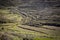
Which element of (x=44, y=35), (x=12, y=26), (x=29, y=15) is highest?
(x=29, y=15)

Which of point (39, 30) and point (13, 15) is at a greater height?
A: point (13, 15)

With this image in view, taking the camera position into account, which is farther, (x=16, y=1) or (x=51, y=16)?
(x=16, y=1)

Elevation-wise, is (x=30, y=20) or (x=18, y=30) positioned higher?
(x=30, y=20)

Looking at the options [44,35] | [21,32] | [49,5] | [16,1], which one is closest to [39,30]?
[44,35]

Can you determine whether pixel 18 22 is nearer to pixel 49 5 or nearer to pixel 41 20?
pixel 41 20

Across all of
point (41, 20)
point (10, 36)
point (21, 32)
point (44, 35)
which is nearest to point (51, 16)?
point (41, 20)

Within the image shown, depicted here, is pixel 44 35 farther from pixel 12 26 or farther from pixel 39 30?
pixel 12 26
